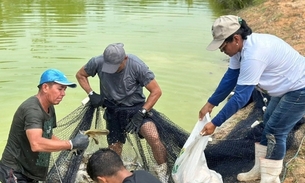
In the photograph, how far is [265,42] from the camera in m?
3.15

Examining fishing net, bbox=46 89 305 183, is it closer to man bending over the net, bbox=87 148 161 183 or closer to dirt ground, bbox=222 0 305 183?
man bending over the net, bbox=87 148 161 183

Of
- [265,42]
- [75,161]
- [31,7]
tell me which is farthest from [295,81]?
[31,7]

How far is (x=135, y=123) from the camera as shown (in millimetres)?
3965

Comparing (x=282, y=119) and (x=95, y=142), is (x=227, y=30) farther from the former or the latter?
(x=95, y=142)

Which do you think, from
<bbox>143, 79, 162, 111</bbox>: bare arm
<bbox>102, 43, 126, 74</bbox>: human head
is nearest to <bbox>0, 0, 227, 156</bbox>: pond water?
<bbox>143, 79, 162, 111</bbox>: bare arm

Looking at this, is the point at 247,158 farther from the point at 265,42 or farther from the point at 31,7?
the point at 31,7

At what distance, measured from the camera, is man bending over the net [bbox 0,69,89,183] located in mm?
2996

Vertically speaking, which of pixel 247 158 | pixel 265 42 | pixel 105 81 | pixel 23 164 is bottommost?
pixel 247 158

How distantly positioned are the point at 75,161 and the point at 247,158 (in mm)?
1817

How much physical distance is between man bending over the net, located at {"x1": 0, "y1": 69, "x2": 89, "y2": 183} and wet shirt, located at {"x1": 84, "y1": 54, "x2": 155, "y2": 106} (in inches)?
36.1

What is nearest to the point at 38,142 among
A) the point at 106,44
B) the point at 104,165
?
the point at 104,165

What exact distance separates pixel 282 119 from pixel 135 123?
4.71ft

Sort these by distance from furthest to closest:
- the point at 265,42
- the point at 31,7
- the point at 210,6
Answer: the point at 210,6 < the point at 31,7 < the point at 265,42

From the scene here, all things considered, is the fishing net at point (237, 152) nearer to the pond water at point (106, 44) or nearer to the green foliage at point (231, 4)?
the pond water at point (106, 44)
